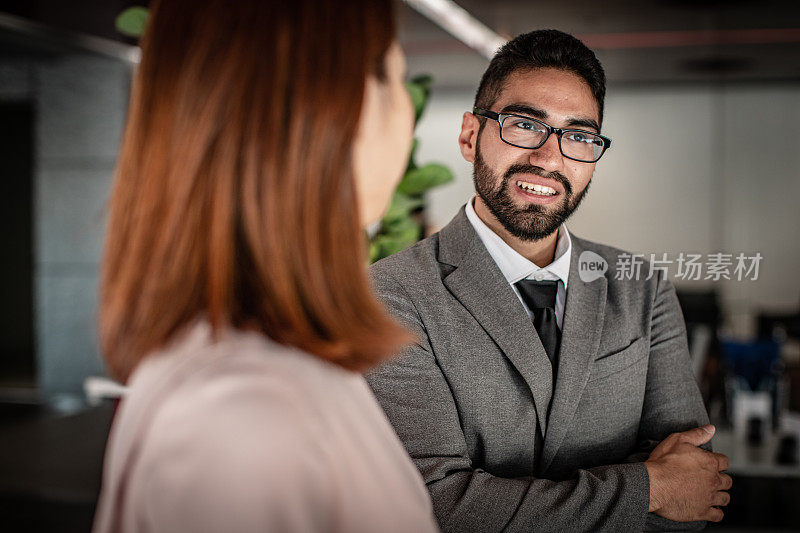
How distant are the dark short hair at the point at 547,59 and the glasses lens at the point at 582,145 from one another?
1.9 inches

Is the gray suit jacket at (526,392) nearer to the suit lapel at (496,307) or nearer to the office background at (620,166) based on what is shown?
the suit lapel at (496,307)

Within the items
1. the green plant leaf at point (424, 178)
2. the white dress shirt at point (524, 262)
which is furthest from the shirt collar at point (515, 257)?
the green plant leaf at point (424, 178)

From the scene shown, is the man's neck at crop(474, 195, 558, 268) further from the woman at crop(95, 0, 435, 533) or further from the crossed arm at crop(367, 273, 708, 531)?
the woman at crop(95, 0, 435, 533)

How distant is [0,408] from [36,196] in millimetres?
1863

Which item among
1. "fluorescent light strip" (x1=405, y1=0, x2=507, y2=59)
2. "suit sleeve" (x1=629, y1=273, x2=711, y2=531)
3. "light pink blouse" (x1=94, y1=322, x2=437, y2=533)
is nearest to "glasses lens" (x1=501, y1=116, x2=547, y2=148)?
"suit sleeve" (x1=629, y1=273, x2=711, y2=531)

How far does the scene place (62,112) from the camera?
6492 mm

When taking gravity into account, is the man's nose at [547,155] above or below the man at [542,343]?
above

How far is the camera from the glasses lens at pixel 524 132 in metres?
1.41

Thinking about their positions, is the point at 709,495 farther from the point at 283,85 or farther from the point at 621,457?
the point at 283,85

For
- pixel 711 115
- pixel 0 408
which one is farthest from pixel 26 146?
pixel 711 115

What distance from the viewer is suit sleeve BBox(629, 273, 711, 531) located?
145 cm

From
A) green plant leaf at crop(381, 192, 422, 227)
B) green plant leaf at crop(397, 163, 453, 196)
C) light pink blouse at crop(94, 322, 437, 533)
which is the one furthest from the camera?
green plant leaf at crop(381, 192, 422, 227)

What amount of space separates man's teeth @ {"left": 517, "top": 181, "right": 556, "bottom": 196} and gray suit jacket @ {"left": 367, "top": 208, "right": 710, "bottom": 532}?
140 mm

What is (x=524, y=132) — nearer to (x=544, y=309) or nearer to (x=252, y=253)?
(x=544, y=309)
